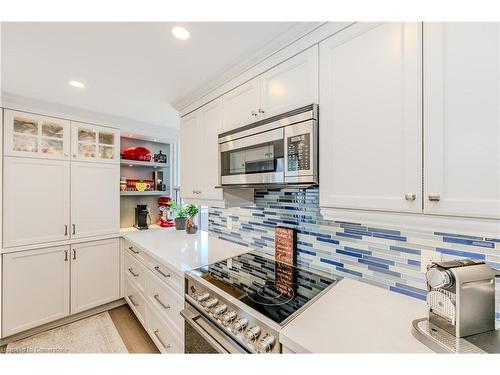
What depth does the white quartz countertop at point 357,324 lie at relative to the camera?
80 cm

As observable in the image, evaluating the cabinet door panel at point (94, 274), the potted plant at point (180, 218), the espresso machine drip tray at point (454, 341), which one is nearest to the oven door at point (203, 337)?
the espresso machine drip tray at point (454, 341)

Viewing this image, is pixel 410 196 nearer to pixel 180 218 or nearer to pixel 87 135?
pixel 180 218

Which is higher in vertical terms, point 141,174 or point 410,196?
point 141,174

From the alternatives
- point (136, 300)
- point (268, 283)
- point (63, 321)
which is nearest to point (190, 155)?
point (268, 283)

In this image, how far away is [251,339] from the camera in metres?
0.97

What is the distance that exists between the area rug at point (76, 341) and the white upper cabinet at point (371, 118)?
7.55 ft

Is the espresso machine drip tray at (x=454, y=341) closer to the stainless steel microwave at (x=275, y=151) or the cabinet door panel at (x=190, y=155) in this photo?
the stainless steel microwave at (x=275, y=151)

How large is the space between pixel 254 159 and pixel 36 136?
2.21m

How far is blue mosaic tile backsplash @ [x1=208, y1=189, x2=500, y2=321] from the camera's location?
3.33 feet

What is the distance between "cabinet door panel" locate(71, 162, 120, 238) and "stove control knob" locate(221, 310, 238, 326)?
81.1 inches

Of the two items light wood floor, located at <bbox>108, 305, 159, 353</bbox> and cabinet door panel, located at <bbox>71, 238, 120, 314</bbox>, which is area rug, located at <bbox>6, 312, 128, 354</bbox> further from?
cabinet door panel, located at <bbox>71, 238, 120, 314</bbox>

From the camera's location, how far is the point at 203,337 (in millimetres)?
1229

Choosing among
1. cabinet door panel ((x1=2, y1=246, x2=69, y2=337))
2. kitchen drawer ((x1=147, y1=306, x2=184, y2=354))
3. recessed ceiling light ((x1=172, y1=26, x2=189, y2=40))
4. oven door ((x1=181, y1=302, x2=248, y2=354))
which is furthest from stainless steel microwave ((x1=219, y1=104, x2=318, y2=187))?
cabinet door panel ((x1=2, y1=246, x2=69, y2=337))

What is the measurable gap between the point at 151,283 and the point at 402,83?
2131 millimetres
